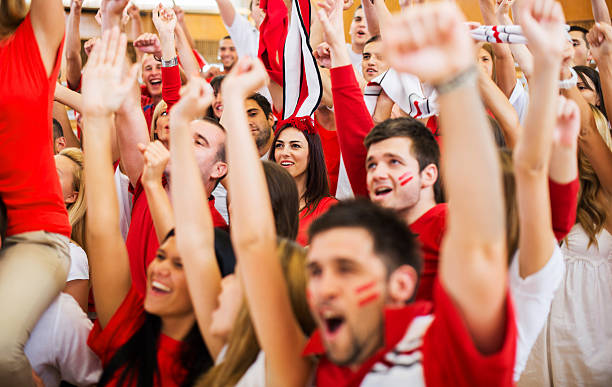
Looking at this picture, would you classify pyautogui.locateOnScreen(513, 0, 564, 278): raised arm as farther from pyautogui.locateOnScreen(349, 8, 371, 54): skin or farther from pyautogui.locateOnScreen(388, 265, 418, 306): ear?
pyautogui.locateOnScreen(349, 8, 371, 54): skin

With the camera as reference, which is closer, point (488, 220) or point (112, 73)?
point (488, 220)

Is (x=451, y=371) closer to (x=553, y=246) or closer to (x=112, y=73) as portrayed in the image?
(x=553, y=246)

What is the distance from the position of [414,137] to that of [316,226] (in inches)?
27.6

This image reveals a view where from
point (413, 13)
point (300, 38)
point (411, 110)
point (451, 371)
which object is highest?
point (300, 38)

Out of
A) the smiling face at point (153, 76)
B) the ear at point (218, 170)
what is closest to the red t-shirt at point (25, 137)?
the ear at point (218, 170)

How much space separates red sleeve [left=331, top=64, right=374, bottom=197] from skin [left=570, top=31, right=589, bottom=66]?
5.99 ft

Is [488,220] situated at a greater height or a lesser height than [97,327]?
greater

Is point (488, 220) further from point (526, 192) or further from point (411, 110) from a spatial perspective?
point (411, 110)

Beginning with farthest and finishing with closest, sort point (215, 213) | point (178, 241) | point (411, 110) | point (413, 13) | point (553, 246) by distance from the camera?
point (411, 110)
point (215, 213)
point (178, 241)
point (553, 246)
point (413, 13)

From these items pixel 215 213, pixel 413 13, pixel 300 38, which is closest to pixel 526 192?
pixel 413 13

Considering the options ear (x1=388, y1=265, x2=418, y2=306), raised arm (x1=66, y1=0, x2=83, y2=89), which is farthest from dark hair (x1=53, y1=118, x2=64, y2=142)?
ear (x1=388, y1=265, x2=418, y2=306)

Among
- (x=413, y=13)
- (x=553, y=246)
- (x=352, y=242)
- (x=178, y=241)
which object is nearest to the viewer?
(x=413, y=13)

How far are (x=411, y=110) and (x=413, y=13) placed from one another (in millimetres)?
1696

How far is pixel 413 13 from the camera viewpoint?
2.76ft
